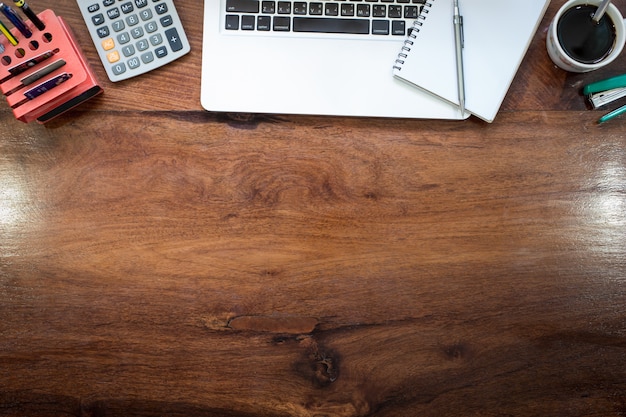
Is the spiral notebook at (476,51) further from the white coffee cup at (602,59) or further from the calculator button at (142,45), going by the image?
the calculator button at (142,45)

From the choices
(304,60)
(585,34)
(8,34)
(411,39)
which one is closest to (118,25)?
(8,34)

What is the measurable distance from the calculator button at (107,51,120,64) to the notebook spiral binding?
0.34 meters

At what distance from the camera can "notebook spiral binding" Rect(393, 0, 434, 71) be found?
731 mm

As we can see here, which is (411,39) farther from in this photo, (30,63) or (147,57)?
(30,63)

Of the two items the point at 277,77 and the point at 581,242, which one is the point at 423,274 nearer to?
the point at 581,242

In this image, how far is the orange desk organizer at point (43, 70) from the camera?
0.70 meters

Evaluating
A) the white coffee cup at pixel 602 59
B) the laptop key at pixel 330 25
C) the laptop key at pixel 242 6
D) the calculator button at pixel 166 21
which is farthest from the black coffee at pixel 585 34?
the calculator button at pixel 166 21

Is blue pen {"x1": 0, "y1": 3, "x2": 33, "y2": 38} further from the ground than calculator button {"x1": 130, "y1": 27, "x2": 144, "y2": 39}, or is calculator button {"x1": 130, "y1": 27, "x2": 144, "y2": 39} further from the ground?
blue pen {"x1": 0, "y1": 3, "x2": 33, "y2": 38}

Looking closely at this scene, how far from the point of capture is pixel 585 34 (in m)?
0.72

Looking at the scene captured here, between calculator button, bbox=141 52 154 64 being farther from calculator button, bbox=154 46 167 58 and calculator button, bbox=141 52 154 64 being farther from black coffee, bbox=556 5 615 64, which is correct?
black coffee, bbox=556 5 615 64

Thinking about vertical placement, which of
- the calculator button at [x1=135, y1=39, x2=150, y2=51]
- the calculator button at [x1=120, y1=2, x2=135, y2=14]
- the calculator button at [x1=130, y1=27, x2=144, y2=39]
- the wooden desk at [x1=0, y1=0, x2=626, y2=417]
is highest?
the calculator button at [x1=120, y1=2, x2=135, y2=14]

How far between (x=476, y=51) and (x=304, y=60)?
21cm

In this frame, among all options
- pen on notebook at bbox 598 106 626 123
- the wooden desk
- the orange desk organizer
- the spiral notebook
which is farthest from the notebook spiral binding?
the orange desk organizer

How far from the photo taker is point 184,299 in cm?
74
